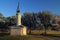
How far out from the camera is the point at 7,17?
72.9m

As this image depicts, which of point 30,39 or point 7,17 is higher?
point 7,17

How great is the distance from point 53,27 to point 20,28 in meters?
43.1

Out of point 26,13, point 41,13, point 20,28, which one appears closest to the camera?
point 20,28

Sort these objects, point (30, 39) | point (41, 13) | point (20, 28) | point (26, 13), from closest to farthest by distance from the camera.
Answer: point (30, 39) < point (20, 28) < point (41, 13) < point (26, 13)

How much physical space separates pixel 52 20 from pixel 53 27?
17.8ft

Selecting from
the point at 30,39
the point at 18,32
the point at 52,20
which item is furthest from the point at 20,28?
the point at 52,20

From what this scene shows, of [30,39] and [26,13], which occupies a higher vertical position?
[26,13]

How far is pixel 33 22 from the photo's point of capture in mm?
66688

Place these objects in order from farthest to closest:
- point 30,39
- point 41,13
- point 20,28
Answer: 1. point 41,13
2. point 20,28
3. point 30,39

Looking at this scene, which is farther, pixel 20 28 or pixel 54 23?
pixel 54 23

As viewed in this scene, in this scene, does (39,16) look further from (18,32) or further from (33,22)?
(18,32)

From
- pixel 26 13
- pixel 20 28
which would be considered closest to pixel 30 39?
pixel 20 28

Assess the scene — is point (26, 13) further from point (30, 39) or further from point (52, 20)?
point (30, 39)

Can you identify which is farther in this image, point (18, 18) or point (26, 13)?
point (26, 13)
